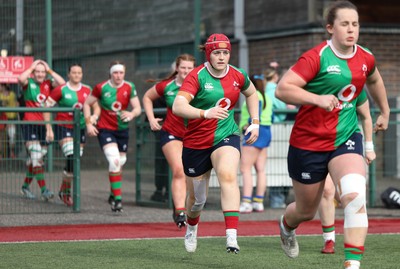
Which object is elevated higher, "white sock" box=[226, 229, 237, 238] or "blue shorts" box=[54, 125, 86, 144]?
"blue shorts" box=[54, 125, 86, 144]

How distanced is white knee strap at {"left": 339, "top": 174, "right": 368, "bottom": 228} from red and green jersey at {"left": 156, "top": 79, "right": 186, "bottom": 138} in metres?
4.88

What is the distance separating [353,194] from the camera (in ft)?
24.5

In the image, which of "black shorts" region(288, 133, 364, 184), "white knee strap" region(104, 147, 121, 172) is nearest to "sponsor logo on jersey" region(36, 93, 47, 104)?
"white knee strap" region(104, 147, 121, 172)

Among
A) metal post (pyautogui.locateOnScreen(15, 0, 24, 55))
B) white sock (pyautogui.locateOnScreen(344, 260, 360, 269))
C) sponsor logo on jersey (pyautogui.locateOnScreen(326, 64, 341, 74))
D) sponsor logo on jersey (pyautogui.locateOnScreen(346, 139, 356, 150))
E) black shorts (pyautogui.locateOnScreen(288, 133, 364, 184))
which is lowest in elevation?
white sock (pyautogui.locateOnScreen(344, 260, 360, 269))

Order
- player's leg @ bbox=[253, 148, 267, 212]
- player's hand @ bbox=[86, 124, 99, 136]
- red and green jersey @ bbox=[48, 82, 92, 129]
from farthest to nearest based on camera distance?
red and green jersey @ bbox=[48, 82, 92, 129] < player's leg @ bbox=[253, 148, 267, 212] < player's hand @ bbox=[86, 124, 99, 136]

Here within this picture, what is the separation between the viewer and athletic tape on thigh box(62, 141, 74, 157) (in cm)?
1458

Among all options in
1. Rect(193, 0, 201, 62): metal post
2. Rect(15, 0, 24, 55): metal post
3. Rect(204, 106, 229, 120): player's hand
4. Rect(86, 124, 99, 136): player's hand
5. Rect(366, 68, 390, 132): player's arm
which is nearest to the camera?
Rect(366, 68, 390, 132): player's arm

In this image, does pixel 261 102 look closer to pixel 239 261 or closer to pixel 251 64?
pixel 239 261

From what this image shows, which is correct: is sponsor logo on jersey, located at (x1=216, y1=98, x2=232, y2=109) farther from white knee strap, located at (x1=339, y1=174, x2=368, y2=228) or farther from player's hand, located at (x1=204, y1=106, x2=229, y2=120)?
white knee strap, located at (x1=339, y1=174, x2=368, y2=228)

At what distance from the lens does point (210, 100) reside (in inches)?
374

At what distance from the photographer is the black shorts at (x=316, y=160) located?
7844 millimetres

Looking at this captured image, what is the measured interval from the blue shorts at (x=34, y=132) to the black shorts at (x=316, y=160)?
6972 mm

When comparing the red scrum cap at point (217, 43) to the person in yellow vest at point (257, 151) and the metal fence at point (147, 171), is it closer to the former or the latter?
the metal fence at point (147, 171)

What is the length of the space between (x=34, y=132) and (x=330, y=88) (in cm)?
731
